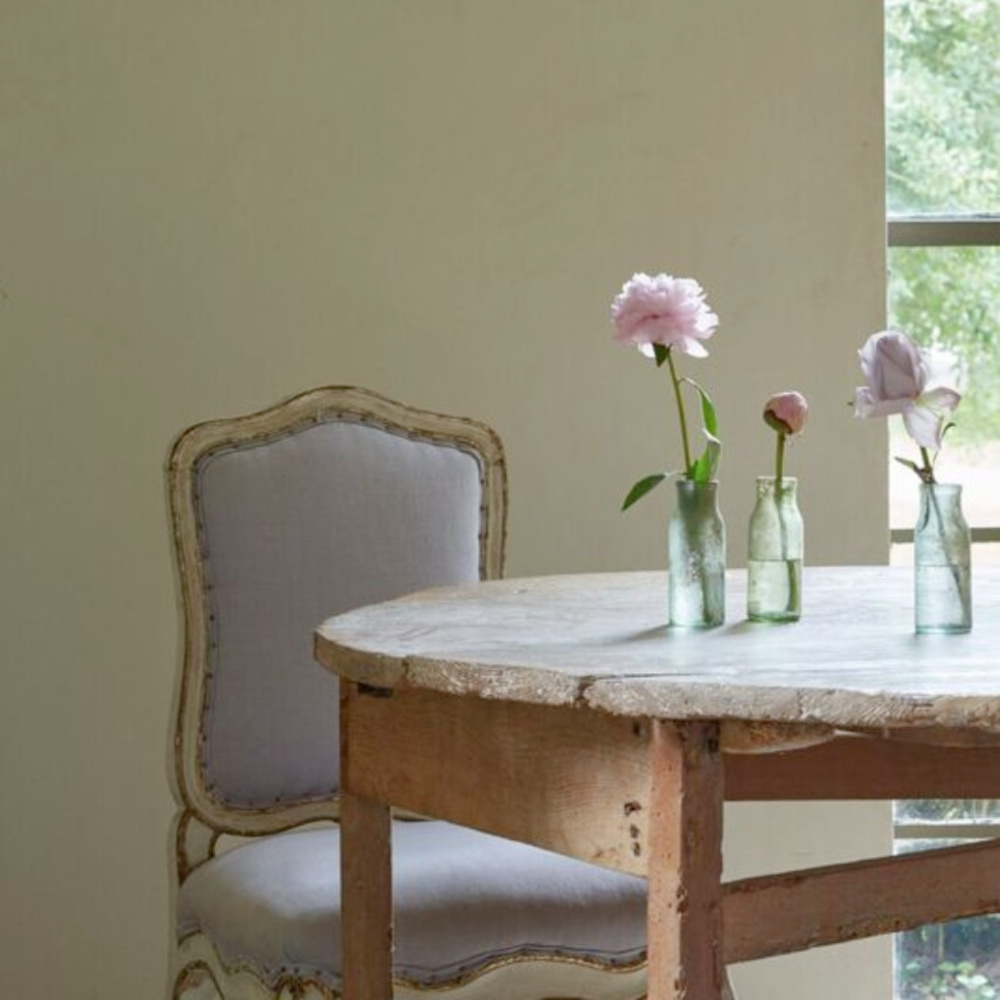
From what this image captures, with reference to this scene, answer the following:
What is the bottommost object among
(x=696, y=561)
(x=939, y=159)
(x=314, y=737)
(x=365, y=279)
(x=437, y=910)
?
(x=437, y=910)

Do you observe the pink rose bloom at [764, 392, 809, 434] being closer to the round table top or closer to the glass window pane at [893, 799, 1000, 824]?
the round table top

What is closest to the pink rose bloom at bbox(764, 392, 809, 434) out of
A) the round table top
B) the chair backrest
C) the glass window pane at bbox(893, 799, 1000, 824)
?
the round table top

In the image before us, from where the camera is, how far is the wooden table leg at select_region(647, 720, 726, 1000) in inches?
60.3

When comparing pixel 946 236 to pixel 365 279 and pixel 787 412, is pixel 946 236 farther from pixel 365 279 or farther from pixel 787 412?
pixel 787 412

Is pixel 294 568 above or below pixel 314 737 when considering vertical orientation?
above

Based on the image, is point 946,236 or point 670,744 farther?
point 946,236

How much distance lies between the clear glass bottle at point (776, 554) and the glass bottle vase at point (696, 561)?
46 mm

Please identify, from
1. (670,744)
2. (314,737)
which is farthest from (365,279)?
(670,744)

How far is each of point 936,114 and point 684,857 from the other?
7.53 feet

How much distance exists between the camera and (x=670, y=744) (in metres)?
1.53

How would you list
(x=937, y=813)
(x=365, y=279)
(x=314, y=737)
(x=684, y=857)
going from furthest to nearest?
(x=937, y=813), (x=365, y=279), (x=314, y=737), (x=684, y=857)

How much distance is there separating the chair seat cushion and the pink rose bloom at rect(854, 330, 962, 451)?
2.30ft

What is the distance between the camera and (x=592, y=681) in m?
1.55

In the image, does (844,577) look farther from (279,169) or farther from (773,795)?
(279,169)
